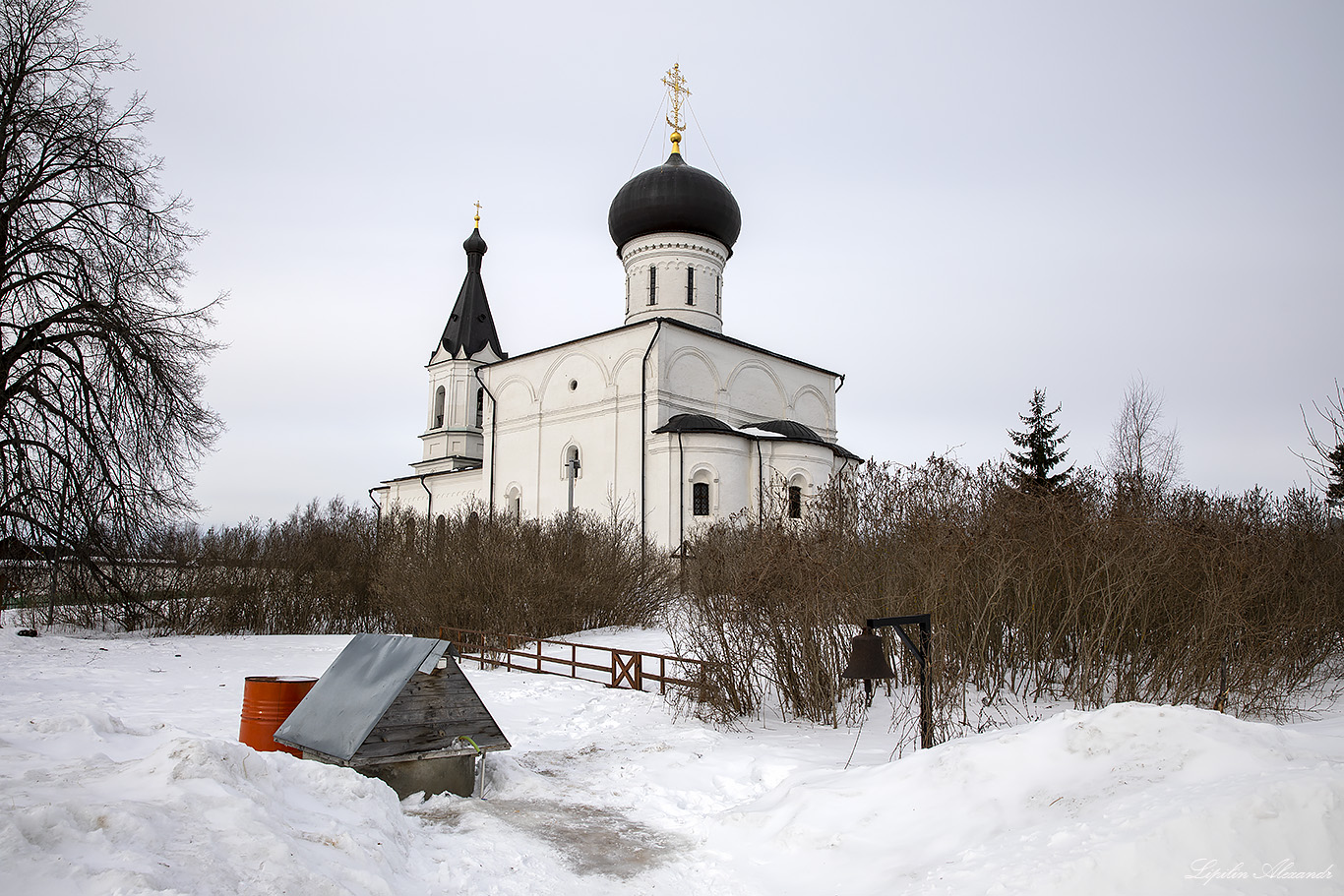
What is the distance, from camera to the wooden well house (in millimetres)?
5566

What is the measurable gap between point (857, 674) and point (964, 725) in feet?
9.07

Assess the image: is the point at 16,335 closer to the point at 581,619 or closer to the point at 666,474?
the point at 581,619

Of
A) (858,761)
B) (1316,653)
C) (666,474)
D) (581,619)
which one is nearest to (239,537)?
(581,619)

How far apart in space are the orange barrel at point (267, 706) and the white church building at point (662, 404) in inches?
727

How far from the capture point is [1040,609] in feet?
28.5

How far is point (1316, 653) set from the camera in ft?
32.3

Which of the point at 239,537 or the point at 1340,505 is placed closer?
the point at 1340,505

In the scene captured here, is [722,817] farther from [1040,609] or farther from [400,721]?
[1040,609]

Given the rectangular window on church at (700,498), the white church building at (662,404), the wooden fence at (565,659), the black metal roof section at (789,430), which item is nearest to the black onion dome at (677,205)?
the white church building at (662,404)

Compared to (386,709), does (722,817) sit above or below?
below

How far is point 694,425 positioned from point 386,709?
21.0 metres

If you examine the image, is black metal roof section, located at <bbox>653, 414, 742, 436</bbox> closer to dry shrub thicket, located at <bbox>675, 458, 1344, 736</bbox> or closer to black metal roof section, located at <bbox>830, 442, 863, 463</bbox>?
black metal roof section, located at <bbox>830, 442, 863, 463</bbox>

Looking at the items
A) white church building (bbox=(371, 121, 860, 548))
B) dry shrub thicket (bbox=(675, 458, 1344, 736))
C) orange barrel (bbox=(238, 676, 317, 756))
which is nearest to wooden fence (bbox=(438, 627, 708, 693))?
dry shrub thicket (bbox=(675, 458, 1344, 736))

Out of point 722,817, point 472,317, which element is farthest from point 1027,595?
point 472,317
